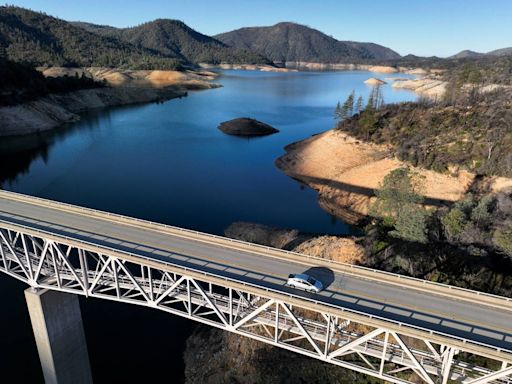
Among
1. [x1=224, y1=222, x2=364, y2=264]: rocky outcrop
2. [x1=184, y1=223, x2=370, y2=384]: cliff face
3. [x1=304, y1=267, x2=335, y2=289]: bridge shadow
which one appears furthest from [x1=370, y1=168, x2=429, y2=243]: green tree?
[x1=304, y1=267, x2=335, y2=289]: bridge shadow

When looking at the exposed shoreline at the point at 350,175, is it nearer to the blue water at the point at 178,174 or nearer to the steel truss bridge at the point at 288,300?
the blue water at the point at 178,174

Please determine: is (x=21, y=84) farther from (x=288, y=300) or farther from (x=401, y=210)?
(x=288, y=300)

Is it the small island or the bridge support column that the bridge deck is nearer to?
the bridge support column

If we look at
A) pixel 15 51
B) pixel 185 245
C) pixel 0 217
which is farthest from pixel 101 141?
pixel 15 51

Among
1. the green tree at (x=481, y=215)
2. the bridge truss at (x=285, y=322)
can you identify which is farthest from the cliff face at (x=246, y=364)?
the green tree at (x=481, y=215)

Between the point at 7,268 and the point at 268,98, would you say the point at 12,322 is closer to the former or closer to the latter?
the point at 7,268

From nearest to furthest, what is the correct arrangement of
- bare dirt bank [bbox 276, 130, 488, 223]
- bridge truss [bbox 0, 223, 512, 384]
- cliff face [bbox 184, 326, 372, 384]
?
bridge truss [bbox 0, 223, 512, 384] < cliff face [bbox 184, 326, 372, 384] < bare dirt bank [bbox 276, 130, 488, 223]
